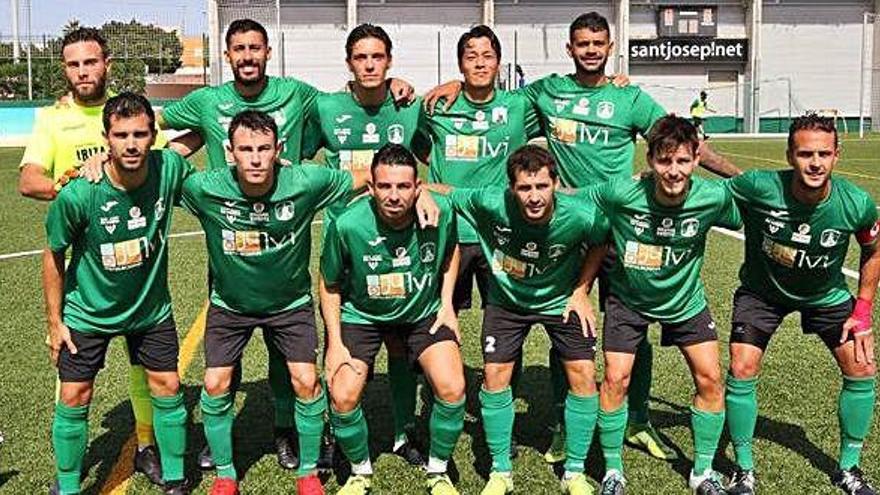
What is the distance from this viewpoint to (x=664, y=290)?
4266 millimetres

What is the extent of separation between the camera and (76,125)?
4.41 m

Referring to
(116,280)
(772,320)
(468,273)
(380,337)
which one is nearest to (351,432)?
(380,337)

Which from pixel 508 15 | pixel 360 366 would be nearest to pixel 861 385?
pixel 360 366

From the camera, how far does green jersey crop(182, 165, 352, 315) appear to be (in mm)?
4156

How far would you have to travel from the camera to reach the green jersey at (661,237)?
4.19 m

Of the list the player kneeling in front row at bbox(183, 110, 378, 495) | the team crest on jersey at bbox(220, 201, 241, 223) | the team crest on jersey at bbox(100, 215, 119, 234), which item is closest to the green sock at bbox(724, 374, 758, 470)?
the player kneeling in front row at bbox(183, 110, 378, 495)

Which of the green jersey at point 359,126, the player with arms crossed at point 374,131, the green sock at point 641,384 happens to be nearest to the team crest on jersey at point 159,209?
the player with arms crossed at point 374,131

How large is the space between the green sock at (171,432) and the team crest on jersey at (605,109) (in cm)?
246

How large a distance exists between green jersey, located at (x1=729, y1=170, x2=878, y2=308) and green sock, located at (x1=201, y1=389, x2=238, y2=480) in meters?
2.51

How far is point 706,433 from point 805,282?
83 cm

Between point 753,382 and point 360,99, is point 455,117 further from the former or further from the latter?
point 753,382

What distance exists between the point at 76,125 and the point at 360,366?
1.75 m

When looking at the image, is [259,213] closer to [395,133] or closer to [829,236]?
[395,133]

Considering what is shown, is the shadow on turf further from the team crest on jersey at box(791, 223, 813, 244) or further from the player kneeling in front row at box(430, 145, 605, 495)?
the team crest on jersey at box(791, 223, 813, 244)
